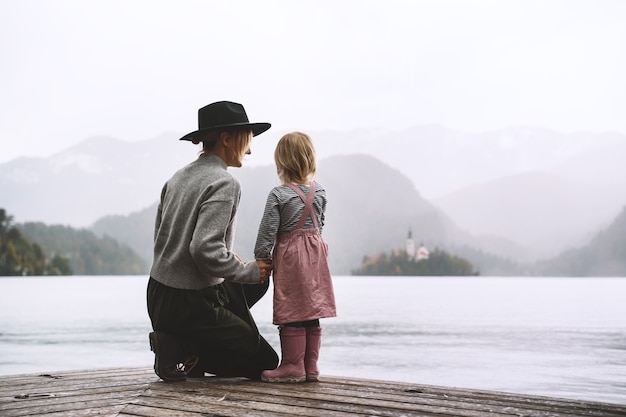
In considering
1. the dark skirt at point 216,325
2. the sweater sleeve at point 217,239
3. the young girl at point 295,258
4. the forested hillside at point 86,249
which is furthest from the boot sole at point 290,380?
the forested hillside at point 86,249

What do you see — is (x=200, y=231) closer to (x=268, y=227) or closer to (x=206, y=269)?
(x=206, y=269)

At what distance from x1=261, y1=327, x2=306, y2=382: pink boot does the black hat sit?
45.4 inches

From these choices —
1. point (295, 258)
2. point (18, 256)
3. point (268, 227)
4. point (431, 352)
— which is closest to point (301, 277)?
point (295, 258)

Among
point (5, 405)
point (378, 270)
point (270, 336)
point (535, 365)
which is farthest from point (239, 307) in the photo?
point (378, 270)

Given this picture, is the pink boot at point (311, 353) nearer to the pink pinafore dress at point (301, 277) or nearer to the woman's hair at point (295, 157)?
the pink pinafore dress at point (301, 277)

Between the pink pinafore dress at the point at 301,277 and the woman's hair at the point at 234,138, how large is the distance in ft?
1.20

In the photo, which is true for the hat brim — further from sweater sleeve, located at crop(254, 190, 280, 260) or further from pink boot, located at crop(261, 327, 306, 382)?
pink boot, located at crop(261, 327, 306, 382)

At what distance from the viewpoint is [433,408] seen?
3.11m

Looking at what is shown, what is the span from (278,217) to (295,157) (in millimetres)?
349

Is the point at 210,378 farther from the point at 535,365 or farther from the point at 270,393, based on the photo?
the point at 535,365

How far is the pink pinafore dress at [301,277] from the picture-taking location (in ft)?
12.7

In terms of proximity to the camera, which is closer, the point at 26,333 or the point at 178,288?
the point at 178,288

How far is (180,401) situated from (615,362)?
12.9 meters

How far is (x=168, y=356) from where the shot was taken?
3.81 meters
